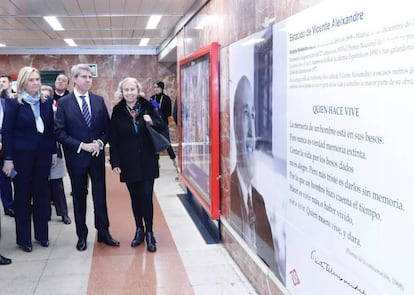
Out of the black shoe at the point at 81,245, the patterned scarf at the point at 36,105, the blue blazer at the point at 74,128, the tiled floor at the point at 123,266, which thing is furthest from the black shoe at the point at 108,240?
the patterned scarf at the point at 36,105

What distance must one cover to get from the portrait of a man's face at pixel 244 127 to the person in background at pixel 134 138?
0.78 m

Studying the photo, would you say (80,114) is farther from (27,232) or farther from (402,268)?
(402,268)

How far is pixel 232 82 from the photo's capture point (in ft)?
11.8

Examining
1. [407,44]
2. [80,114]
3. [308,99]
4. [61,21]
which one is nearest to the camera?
[407,44]

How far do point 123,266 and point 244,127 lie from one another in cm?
148

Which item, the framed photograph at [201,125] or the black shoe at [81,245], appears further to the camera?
the black shoe at [81,245]

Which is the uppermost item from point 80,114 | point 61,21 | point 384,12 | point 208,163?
point 61,21

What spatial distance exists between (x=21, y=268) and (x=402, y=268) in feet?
10.2

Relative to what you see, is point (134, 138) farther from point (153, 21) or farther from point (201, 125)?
point (153, 21)

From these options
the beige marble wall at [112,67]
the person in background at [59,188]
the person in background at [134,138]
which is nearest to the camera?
the person in background at [134,138]

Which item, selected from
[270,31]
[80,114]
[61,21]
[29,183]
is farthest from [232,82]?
[61,21]

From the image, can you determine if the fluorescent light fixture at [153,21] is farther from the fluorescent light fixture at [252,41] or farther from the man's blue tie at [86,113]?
the fluorescent light fixture at [252,41]

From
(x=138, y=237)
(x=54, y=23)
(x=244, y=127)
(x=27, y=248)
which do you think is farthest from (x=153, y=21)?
(x=244, y=127)

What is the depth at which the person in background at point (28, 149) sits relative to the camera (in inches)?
153
